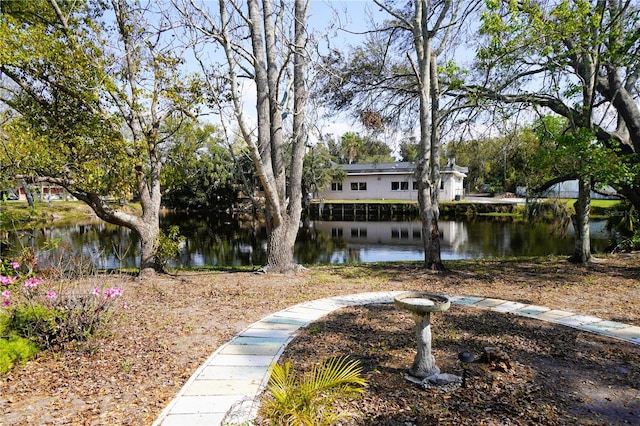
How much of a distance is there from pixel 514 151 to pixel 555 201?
1.80 meters

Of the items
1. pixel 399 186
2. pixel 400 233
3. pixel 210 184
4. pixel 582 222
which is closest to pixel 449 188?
pixel 399 186

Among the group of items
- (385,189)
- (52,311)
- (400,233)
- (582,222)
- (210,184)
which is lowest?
(400,233)

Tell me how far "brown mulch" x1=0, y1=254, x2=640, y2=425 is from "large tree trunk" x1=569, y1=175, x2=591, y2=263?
173cm

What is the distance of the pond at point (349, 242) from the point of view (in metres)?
14.1

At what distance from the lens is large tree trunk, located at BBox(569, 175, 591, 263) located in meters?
8.30

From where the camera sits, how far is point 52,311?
3.97 m

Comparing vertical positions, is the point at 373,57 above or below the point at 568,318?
above

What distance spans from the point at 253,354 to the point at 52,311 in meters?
2.12

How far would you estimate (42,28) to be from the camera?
6.66 meters

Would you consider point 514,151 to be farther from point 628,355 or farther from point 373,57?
point 628,355

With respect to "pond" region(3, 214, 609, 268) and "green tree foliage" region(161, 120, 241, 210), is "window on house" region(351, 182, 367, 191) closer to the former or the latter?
"pond" region(3, 214, 609, 268)

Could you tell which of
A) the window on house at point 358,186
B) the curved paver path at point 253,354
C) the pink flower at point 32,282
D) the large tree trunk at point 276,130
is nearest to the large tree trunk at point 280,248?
the large tree trunk at point 276,130

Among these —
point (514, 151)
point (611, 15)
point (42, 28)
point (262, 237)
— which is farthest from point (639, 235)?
point (262, 237)

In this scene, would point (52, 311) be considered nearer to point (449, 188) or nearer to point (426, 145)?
point (426, 145)
